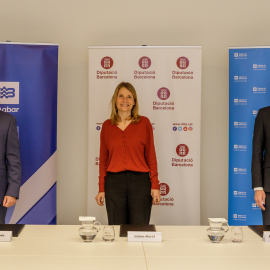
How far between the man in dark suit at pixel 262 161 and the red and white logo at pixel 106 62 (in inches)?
66.8

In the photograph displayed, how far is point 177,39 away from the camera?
471cm

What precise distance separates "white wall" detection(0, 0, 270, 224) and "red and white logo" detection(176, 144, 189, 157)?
46cm

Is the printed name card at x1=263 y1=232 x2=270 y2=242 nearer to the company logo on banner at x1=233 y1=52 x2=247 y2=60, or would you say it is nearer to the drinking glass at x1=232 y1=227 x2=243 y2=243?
the drinking glass at x1=232 y1=227 x2=243 y2=243

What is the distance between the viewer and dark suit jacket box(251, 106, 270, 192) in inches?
128

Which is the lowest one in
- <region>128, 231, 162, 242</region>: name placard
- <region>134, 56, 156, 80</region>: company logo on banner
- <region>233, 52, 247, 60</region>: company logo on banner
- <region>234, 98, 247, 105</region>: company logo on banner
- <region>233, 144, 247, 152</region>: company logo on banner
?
<region>128, 231, 162, 242</region>: name placard

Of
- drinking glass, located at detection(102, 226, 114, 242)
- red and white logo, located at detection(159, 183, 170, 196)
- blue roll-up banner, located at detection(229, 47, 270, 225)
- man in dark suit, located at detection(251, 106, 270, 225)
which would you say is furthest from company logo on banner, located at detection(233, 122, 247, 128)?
drinking glass, located at detection(102, 226, 114, 242)

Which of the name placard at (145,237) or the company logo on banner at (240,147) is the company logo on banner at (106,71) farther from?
the name placard at (145,237)

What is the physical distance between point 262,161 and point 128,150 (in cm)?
106

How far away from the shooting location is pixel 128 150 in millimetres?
3574

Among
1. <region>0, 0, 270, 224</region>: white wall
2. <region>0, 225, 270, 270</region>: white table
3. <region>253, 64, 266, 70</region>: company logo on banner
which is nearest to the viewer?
<region>0, 225, 270, 270</region>: white table

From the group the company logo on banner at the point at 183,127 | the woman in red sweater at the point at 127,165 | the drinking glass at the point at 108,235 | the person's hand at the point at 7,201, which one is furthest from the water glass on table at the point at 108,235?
the company logo on banner at the point at 183,127

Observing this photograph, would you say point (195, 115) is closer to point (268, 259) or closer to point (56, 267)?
point (268, 259)

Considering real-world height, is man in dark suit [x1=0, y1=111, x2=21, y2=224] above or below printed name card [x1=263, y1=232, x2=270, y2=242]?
above

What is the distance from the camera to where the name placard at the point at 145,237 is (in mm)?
2141
